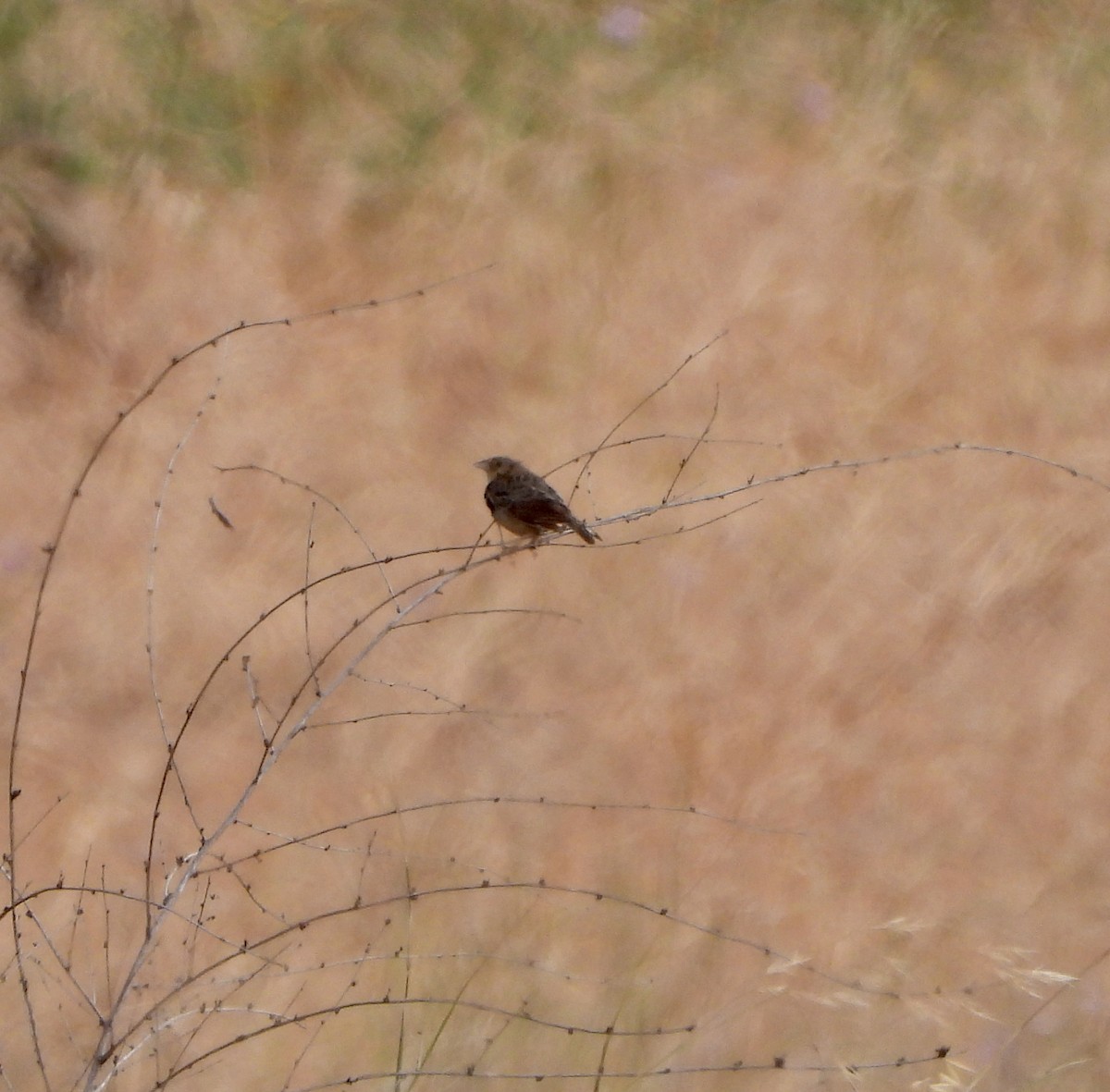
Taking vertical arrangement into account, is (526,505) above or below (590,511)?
below

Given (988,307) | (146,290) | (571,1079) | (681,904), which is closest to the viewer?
(571,1079)

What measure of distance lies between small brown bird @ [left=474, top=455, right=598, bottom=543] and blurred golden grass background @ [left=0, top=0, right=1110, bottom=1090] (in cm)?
22

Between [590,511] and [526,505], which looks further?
[590,511]

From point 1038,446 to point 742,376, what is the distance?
2.04ft

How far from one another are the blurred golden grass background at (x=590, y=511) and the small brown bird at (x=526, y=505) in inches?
8.7

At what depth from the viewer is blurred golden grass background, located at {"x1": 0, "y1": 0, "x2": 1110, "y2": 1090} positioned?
2814 millimetres

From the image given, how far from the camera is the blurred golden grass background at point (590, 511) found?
2.81 meters

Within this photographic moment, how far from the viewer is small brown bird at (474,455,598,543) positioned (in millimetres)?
2816

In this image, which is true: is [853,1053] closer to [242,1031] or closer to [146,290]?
[242,1031]

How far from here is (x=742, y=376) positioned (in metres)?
3.30

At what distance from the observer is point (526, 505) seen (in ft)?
9.36

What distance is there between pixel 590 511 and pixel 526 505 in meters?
0.28

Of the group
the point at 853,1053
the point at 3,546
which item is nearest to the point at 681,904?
the point at 853,1053

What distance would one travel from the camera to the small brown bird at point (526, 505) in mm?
2816
